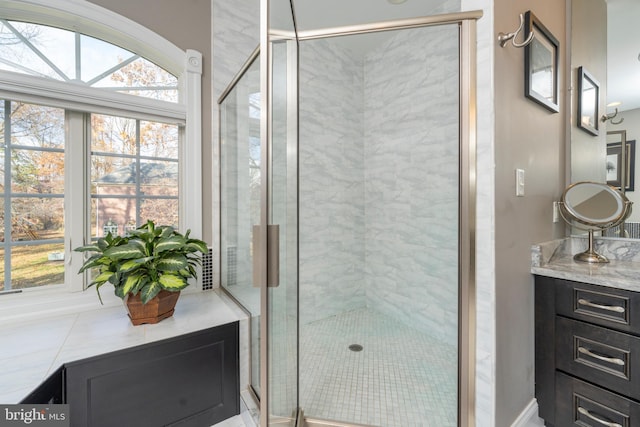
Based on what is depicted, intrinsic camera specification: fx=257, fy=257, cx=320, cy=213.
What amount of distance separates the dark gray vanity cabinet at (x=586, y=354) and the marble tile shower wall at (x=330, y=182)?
1.56 metres

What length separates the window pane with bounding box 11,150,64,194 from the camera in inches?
56.0

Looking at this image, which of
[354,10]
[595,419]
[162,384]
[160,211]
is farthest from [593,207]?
[160,211]

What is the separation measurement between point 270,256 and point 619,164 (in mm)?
1967

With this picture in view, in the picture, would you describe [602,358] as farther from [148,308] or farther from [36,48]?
[36,48]

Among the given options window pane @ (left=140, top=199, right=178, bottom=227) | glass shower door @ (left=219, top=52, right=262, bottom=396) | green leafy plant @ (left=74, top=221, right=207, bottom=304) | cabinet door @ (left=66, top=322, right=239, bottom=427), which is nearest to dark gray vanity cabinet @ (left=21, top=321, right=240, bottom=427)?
cabinet door @ (left=66, top=322, right=239, bottom=427)

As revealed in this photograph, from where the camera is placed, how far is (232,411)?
1360mm

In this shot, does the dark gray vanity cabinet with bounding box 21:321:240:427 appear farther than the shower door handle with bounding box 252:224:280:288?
Yes

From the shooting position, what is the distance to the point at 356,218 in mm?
2689

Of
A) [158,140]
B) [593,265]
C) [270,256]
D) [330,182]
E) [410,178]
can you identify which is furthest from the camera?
[330,182]

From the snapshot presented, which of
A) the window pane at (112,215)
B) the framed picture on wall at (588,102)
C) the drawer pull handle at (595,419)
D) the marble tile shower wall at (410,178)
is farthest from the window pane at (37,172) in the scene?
the framed picture on wall at (588,102)

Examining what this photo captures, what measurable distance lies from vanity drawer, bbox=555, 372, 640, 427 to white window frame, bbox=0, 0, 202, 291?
2251mm

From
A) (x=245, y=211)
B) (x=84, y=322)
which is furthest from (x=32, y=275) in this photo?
(x=245, y=211)

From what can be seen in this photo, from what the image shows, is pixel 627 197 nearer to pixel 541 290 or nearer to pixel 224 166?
pixel 541 290

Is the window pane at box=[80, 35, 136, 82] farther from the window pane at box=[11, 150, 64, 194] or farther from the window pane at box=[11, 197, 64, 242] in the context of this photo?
the window pane at box=[11, 197, 64, 242]
